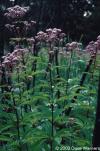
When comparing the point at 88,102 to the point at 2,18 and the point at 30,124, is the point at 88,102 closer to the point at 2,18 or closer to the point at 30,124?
the point at 30,124

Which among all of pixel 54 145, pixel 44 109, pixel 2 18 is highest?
pixel 2 18

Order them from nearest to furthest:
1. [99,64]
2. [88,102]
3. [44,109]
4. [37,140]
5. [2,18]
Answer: [37,140], [44,109], [88,102], [99,64], [2,18]

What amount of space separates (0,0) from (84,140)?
4.14 m

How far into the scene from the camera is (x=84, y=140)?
13.6 feet

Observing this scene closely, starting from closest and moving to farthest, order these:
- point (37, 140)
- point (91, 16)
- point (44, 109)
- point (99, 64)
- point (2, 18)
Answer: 1. point (37, 140)
2. point (44, 109)
3. point (99, 64)
4. point (2, 18)
5. point (91, 16)

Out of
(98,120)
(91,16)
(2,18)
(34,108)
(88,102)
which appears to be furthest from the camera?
(91,16)

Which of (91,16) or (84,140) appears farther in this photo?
(91,16)

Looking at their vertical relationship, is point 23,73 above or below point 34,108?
above

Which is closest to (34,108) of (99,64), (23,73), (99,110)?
(23,73)

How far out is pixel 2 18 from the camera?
7.42 metres

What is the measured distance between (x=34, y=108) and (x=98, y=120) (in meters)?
2.02

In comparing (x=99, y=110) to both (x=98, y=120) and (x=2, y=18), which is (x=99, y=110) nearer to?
(x=98, y=120)

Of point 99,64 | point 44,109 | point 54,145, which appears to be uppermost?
point 99,64

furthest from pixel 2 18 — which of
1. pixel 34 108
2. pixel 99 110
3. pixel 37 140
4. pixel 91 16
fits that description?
pixel 91 16
